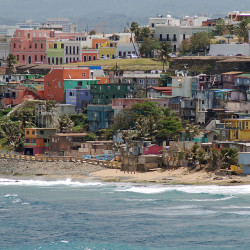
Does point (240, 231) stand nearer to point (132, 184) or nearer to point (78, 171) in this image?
point (132, 184)

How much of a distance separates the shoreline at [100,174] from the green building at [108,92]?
1383cm

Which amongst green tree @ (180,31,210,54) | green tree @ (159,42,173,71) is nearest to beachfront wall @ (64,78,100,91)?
green tree @ (159,42,173,71)

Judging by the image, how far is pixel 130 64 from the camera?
121438 mm

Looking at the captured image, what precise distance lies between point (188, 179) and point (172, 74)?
32355 millimetres

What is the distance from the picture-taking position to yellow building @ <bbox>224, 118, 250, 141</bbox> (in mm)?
82812

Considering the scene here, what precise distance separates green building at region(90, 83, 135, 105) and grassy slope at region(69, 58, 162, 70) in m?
17.1

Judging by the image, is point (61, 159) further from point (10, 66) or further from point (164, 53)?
point (10, 66)

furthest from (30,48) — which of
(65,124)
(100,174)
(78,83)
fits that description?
(100,174)

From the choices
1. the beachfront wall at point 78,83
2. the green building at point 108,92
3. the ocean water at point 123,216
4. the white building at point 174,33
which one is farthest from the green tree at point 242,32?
the ocean water at point 123,216

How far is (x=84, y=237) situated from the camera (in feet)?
196

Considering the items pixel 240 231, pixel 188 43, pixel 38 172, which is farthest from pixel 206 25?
pixel 240 231

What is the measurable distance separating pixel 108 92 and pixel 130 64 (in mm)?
21431

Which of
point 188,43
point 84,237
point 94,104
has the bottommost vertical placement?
point 84,237

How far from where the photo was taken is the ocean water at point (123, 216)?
192 ft
